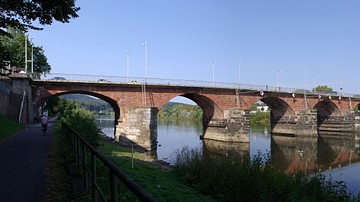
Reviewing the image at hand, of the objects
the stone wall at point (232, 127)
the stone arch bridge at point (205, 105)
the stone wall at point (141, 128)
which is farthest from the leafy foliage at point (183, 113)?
the stone wall at point (141, 128)

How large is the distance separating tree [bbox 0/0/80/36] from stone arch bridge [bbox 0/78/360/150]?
795 inches

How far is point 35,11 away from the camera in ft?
41.9

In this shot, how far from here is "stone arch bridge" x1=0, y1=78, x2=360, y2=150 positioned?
34.7 m

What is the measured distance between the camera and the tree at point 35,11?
12141 millimetres

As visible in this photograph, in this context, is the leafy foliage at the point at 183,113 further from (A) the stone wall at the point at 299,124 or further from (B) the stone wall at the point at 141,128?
(B) the stone wall at the point at 141,128

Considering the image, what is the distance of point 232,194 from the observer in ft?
25.6

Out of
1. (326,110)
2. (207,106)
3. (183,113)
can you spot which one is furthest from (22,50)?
→ (183,113)

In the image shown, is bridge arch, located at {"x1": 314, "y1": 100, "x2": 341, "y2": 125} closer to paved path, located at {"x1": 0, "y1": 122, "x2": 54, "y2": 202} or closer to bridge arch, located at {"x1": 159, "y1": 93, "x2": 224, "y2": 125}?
bridge arch, located at {"x1": 159, "y1": 93, "x2": 224, "y2": 125}

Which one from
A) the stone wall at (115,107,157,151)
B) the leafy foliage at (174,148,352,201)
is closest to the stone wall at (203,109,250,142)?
the stone wall at (115,107,157,151)

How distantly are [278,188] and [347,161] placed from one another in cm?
2341

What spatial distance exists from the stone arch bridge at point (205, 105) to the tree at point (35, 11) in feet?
66.2

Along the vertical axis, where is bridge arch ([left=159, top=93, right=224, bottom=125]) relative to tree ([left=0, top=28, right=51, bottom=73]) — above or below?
below

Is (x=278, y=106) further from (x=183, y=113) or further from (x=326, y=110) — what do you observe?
(x=183, y=113)

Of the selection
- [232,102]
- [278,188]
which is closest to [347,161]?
[232,102]
